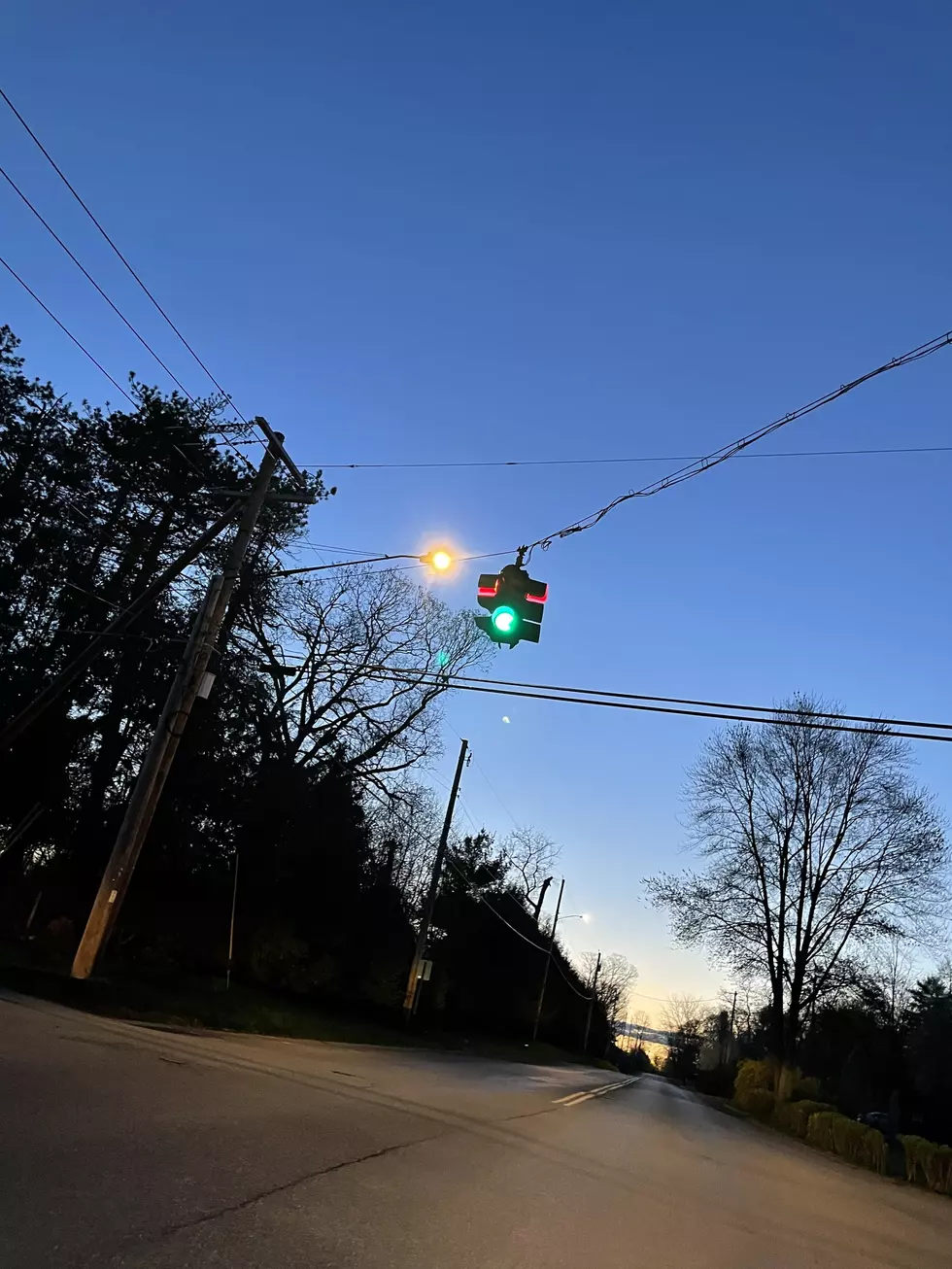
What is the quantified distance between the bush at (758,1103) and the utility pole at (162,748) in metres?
28.0

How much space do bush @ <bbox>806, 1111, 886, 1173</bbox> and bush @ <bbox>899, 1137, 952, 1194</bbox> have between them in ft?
6.06

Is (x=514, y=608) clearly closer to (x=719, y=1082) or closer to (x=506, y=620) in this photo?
(x=506, y=620)

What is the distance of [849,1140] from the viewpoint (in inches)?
782

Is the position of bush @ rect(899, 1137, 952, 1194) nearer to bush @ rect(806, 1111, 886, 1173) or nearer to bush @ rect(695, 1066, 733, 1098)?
bush @ rect(806, 1111, 886, 1173)

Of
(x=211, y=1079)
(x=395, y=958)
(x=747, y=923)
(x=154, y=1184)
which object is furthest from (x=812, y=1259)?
(x=747, y=923)

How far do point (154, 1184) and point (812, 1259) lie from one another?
504 centimetres

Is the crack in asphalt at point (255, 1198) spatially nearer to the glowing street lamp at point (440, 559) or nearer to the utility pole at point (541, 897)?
the glowing street lamp at point (440, 559)

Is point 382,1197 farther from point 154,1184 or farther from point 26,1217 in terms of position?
point 26,1217

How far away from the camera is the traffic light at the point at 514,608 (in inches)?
399

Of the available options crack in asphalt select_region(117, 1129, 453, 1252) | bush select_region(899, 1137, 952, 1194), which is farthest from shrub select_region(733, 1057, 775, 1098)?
crack in asphalt select_region(117, 1129, 453, 1252)

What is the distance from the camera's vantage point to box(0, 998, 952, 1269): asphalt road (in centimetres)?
402

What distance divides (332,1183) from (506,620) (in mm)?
6237

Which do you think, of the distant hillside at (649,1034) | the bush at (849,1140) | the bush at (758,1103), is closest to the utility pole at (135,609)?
the bush at (849,1140)

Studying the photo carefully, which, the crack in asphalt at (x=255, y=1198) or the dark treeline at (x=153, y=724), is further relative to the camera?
the dark treeline at (x=153, y=724)
